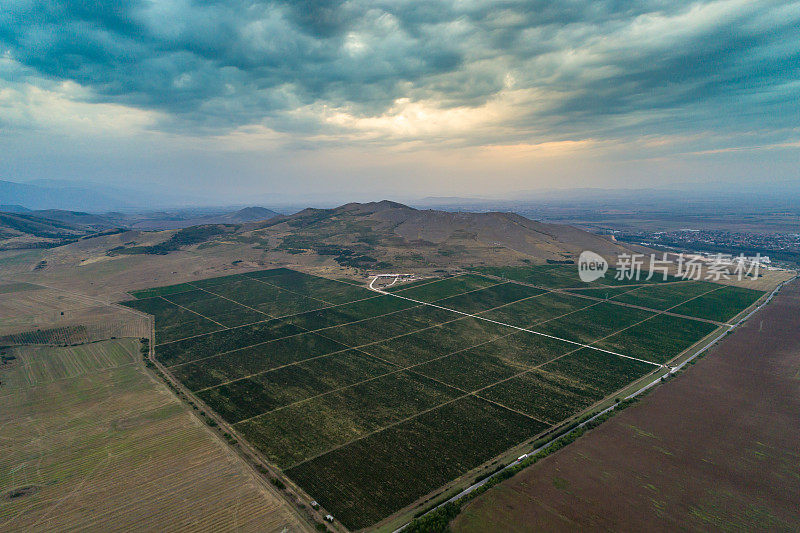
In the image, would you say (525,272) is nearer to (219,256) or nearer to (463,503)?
(463,503)

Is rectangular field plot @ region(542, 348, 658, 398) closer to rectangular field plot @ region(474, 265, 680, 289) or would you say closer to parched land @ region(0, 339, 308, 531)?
parched land @ region(0, 339, 308, 531)

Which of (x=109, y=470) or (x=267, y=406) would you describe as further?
(x=267, y=406)

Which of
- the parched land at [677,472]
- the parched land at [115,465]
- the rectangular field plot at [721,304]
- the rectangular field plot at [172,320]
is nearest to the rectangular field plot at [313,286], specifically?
the rectangular field plot at [172,320]

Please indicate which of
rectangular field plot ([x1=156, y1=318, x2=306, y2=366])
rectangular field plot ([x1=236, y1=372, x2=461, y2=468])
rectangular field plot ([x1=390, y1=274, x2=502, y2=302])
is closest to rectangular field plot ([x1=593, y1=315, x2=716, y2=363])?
rectangular field plot ([x1=236, y1=372, x2=461, y2=468])

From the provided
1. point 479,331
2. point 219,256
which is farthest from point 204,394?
point 219,256

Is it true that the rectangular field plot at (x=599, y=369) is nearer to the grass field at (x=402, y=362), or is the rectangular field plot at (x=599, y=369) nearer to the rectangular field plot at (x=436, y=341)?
the grass field at (x=402, y=362)

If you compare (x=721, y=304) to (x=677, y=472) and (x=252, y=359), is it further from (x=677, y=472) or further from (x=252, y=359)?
(x=252, y=359)

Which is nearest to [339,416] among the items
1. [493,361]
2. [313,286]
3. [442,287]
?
[493,361]
